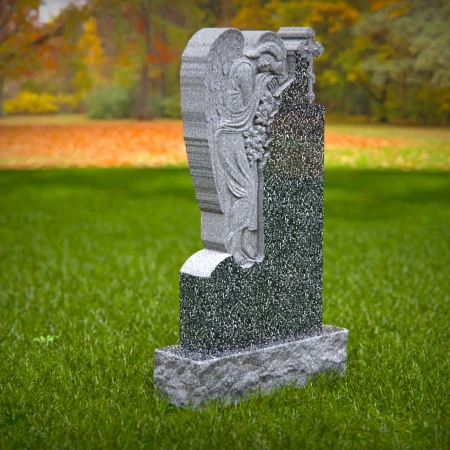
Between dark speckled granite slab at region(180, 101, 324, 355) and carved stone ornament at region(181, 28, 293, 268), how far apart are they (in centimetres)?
10

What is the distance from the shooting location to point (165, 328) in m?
6.68

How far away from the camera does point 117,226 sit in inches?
471

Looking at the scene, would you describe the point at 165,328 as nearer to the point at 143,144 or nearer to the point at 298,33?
the point at 298,33

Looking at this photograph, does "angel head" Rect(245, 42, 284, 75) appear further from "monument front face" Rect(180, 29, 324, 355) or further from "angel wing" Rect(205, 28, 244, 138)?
"angel wing" Rect(205, 28, 244, 138)

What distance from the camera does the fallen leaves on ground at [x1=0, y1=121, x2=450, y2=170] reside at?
18000mm

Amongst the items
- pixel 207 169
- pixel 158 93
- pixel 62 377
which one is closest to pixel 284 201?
pixel 207 169

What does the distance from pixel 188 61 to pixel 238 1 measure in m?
15.7

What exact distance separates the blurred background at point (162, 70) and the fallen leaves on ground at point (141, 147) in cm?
3

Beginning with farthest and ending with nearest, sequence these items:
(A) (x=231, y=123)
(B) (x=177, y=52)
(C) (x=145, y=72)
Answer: (C) (x=145, y=72), (B) (x=177, y=52), (A) (x=231, y=123)

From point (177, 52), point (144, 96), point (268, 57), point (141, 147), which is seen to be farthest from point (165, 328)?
point (144, 96)

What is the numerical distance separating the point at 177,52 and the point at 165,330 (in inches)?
637

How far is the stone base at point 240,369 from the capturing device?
15.3ft

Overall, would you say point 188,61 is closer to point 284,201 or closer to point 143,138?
point 284,201

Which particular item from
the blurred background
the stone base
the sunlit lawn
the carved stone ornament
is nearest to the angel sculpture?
the carved stone ornament
